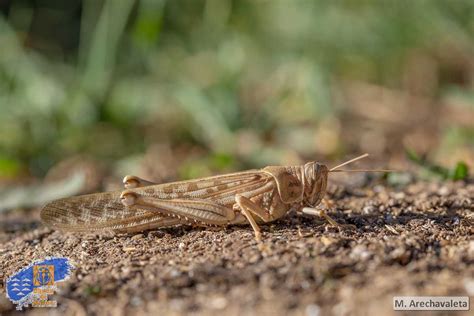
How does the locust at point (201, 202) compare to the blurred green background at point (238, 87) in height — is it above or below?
below

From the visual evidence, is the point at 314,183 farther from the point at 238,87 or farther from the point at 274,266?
the point at 238,87

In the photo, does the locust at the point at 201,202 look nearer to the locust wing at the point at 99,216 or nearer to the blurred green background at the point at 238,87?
the locust wing at the point at 99,216

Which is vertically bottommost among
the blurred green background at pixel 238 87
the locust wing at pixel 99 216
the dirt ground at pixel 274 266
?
the dirt ground at pixel 274 266

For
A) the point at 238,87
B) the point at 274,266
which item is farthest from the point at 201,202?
the point at 238,87

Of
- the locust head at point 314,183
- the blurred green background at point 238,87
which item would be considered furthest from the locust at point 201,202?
the blurred green background at point 238,87

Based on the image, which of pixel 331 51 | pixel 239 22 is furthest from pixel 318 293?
pixel 239 22
